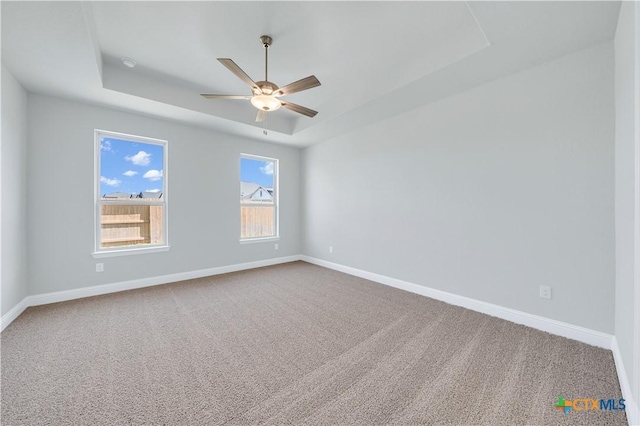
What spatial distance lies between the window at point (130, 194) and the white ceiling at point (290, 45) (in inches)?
23.9

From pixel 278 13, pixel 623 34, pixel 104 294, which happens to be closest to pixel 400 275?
pixel 623 34

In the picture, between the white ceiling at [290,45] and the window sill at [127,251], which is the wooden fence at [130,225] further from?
the white ceiling at [290,45]

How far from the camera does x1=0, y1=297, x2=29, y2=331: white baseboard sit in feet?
8.10

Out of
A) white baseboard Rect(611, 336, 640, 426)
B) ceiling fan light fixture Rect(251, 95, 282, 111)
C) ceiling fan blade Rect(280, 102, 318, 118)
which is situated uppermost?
ceiling fan blade Rect(280, 102, 318, 118)

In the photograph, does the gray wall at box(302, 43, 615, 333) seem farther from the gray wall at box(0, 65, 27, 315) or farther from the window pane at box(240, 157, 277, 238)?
the gray wall at box(0, 65, 27, 315)

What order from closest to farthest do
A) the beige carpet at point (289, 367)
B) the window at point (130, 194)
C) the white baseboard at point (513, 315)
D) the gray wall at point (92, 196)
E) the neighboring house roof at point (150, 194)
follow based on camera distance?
the beige carpet at point (289, 367)
the white baseboard at point (513, 315)
the gray wall at point (92, 196)
the window at point (130, 194)
the neighboring house roof at point (150, 194)

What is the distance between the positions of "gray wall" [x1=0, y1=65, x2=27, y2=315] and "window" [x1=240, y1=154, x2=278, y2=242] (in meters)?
2.75

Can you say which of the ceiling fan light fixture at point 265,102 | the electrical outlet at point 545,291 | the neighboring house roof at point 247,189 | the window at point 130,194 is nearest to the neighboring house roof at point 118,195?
the window at point 130,194

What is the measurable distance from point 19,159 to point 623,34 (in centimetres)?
566

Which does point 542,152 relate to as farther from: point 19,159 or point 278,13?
point 19,159

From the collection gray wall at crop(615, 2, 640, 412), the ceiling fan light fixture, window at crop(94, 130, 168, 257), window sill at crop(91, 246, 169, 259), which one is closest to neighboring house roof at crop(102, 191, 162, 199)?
window at crop(94, 130, 168, 257)

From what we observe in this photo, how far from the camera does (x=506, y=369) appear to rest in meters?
1.87

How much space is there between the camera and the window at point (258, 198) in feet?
16.2

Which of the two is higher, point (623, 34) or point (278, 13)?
point (278, 13)
